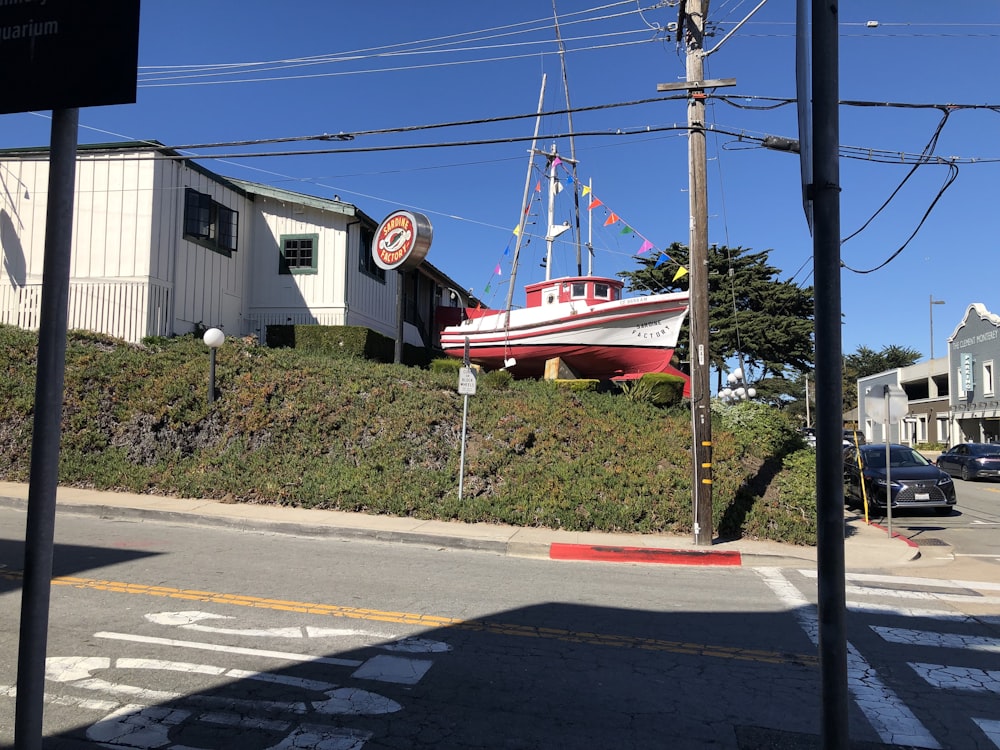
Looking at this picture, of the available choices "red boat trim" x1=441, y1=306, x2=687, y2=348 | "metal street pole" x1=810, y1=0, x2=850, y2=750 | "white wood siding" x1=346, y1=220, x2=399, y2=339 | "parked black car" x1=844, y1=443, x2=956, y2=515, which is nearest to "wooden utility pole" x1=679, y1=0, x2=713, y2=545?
"parked black car" x1=844, y1=443, x2=956, y2=515

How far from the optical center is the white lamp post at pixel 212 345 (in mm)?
14297

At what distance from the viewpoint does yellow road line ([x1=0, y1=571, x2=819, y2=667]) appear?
5938mm

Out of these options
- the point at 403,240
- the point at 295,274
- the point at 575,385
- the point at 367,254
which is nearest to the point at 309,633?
the point at 575,385

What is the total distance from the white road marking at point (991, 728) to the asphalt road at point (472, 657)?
2 centimetres

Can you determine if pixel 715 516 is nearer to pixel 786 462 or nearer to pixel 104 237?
pixel 786 462

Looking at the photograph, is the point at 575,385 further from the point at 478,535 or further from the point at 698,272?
the point at 478,535

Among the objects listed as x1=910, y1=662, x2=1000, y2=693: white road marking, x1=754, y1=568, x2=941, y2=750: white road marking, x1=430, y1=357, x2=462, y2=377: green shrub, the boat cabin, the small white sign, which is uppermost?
the boat cabin

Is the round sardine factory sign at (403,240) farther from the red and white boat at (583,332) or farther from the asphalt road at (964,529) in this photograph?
the asphalt road at (964,529)

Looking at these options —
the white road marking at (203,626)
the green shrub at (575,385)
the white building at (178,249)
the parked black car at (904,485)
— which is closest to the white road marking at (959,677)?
the white road marking at (203,626)

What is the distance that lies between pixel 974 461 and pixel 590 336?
Result: 58.5 ft

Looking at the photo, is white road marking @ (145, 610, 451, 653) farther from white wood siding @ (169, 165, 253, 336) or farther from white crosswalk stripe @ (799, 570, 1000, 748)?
white wood siding @ (169, 165, 253, 336)

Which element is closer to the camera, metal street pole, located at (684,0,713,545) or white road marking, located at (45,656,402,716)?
white road marking, located at (45,656,402,716)

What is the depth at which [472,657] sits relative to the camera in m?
5.55

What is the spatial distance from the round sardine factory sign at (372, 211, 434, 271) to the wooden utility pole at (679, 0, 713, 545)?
8094 millimetres
